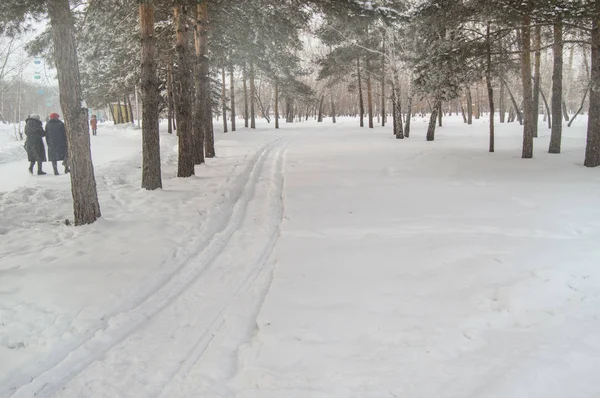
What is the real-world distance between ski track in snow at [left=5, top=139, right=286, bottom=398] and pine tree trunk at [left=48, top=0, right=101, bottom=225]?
217 cm

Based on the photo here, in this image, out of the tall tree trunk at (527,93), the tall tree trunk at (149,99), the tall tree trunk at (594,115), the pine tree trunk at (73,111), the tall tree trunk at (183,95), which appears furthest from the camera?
the tall tree trunk at (527,93)

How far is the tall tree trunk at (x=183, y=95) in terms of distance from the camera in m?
9.90

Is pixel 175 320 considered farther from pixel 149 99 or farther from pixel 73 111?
pixel 149 99

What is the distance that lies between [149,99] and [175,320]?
6.18m

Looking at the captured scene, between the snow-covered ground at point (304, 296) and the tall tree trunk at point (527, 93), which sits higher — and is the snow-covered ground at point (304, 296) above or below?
below

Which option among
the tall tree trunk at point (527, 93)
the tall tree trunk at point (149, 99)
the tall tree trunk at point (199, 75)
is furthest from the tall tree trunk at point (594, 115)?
the tall tree trunk at point (149, 99)

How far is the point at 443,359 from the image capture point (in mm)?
3119

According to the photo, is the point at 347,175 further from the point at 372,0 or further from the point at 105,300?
the point at 105,300

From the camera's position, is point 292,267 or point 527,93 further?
point 527,93

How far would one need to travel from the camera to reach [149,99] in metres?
8.62

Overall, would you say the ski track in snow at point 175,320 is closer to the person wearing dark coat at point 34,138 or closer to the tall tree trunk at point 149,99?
the tall tree trunk at point 149,99

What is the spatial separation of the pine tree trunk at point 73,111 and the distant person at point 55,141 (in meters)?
6.13

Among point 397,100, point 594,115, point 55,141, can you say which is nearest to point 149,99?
point 55,141

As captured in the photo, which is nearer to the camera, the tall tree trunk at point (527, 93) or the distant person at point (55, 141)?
the distant person at point (55, 141)
